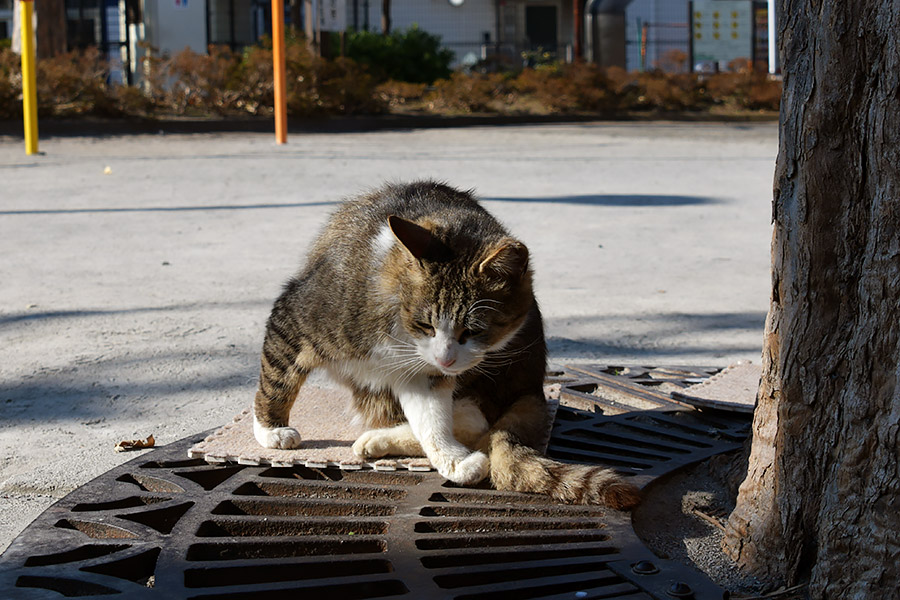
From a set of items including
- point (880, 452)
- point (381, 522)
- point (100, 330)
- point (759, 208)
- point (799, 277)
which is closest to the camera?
point (880, 452)

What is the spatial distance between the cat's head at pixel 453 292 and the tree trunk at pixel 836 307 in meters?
0.93

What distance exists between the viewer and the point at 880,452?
1991 mm

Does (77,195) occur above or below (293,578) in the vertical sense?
above

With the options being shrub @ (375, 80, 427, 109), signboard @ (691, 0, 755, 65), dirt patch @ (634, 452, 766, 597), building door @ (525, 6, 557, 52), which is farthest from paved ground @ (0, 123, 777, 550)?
signboard @ (691, 0, 755, 65)

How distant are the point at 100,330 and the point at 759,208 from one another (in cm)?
605

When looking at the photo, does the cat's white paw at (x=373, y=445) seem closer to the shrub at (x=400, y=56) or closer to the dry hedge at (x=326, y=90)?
the dry hedge at (x=326, y=90)

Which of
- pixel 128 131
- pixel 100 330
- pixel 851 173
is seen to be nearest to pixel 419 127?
pixel 128 131

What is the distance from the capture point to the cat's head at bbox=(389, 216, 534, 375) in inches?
115

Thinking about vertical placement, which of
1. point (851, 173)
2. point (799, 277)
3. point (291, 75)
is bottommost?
point (799, 277)

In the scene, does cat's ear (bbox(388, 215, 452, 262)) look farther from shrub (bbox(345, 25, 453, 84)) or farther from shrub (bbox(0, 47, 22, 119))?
shrub (bbox(345, 25, 453, 84))

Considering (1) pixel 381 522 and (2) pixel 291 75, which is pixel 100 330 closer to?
(1) pixel 381 522

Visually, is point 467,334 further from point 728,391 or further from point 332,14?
point 332,14

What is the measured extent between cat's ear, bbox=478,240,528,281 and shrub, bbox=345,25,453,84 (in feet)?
71.3

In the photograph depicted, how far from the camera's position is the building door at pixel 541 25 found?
36.0m
